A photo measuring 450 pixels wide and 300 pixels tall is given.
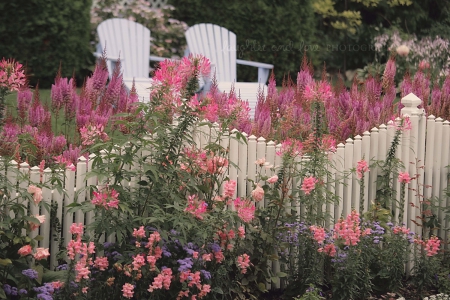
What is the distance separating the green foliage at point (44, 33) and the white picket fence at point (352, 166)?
576 cm

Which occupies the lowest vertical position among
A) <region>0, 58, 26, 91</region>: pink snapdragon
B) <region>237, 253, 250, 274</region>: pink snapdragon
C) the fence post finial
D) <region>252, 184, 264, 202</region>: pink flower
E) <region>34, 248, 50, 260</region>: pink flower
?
<region>237, 253, 250, 274</region>: pink snapdragon

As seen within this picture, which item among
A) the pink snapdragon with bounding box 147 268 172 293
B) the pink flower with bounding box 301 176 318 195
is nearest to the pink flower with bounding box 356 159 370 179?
the pink flower with bounding box 301 176 318 195

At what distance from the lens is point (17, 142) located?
402 cm

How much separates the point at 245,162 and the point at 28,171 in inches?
46.3

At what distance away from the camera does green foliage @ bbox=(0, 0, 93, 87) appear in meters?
9.87

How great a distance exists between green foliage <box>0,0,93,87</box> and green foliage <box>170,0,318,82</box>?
1.95m

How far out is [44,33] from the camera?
1003 cm

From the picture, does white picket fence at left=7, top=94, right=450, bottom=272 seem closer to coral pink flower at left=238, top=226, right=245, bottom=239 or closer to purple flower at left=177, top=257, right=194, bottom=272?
coral pink flower at left=238, top=226, right=245, bottom=239

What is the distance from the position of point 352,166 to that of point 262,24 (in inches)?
285

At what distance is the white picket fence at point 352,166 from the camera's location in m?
3.82

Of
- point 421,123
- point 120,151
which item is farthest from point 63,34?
point 120,151

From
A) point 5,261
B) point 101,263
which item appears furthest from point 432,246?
point 5,261

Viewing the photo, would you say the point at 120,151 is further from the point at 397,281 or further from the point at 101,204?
the point at 397,281

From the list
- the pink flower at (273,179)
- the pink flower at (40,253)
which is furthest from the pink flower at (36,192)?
the pink flower at (273,179)
